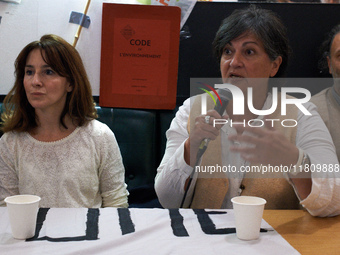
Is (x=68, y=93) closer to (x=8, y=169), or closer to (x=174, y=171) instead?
(x=8, y=169)

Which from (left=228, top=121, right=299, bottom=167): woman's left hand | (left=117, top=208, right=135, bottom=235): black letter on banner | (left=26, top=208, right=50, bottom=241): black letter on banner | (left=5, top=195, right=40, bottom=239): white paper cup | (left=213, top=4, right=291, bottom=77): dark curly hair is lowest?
(left=26, top=208, right=50, bottom=241): black letter on banner

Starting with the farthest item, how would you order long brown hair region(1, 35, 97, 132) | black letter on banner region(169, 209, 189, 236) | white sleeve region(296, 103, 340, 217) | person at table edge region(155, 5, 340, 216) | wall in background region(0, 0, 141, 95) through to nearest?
wall in background region(0, 0, 141, 95)
long brown hair region(1, 35, 97, 132)
person at table edge region(155, 5, 340, 216)
white sleeve region(296, 103, 340, 217)
black letter on banner region(169, 209, 189, 236)

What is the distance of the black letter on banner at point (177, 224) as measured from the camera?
0.98 meters

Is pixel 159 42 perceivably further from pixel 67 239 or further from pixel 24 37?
pixel 67 239

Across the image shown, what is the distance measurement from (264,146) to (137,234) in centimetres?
39

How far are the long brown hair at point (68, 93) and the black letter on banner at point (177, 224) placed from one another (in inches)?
26.7

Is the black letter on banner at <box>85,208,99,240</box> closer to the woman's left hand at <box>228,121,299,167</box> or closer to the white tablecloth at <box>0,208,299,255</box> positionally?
Answer: the white tablecloth at <box>0,208,299,255</box>

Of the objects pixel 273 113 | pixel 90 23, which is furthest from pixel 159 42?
pixel 273 113

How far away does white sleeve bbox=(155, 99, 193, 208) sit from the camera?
4.38ft

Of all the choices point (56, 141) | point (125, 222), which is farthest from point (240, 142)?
point (56, 141)

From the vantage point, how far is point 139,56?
196cm

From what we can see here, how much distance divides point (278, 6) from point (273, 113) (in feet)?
2.44

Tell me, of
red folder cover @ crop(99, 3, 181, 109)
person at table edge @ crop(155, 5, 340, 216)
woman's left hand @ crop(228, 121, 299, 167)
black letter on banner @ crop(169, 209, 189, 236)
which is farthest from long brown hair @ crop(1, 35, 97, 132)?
woman's left hand @ crop(228, 121, 299, 167)

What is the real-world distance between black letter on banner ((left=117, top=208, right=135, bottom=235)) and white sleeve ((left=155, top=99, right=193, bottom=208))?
0.27m
